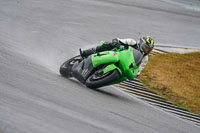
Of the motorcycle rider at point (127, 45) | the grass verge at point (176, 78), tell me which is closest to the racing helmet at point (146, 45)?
the motorcycle rider at point (127, 45)

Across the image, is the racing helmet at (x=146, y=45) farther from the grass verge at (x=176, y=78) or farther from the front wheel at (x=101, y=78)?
the grass verge at (x=176, y=78)

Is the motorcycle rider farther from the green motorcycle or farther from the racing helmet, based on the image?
the green motorcycle

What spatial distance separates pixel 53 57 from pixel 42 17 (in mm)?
4131

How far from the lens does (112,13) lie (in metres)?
18.3

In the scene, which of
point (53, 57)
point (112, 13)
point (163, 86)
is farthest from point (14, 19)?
point (163, 86)

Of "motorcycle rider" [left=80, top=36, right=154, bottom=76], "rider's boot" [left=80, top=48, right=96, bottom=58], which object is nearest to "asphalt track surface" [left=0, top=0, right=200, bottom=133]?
"rider's boot" [left=80, top=48, right=96, bottom=58]

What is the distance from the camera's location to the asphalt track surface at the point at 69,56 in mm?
7109

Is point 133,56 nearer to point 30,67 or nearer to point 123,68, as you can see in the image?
point 123,68

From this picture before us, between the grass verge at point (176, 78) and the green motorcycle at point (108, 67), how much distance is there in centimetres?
176

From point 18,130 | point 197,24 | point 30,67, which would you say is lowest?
point 197,24

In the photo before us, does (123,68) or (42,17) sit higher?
(123,68)

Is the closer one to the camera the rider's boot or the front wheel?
the front wheel

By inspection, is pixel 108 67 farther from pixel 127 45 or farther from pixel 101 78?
pixel 127 45

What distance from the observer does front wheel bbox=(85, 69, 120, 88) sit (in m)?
9.23
